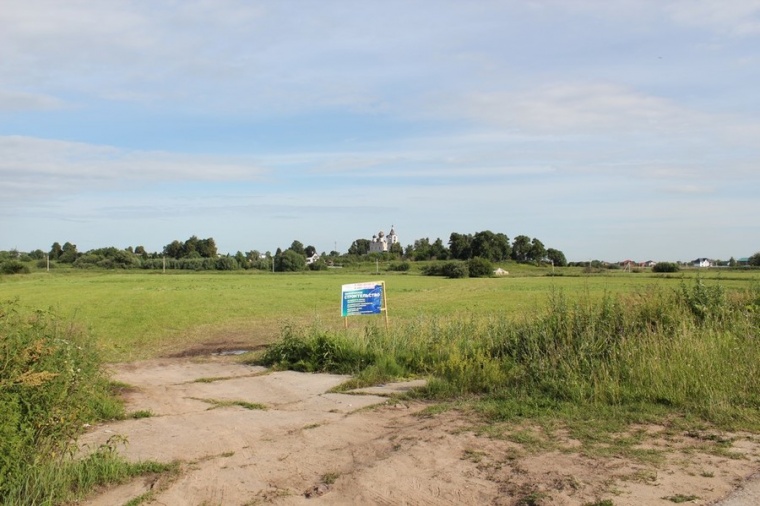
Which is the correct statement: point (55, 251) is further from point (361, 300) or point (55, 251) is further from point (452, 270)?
point (361, 300)

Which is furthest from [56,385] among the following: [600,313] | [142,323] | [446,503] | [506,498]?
[142,323]

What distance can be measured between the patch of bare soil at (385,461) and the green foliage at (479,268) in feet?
248

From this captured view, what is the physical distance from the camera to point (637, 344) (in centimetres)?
932

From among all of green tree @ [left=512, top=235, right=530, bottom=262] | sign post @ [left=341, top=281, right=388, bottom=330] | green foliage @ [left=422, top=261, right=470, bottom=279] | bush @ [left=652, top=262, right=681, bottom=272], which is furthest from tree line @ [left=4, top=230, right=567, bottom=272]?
sign post @ [left=341, top=281, right=388, bottom=330]

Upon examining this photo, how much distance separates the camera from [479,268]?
275 ft

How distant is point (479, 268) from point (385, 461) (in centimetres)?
7909

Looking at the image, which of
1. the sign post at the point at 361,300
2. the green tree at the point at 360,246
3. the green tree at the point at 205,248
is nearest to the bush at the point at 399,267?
the green tree at the point at 205,248

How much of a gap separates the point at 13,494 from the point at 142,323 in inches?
769

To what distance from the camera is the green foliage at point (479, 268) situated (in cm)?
8300

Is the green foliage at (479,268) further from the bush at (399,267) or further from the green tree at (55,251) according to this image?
the green tree at (55,251)

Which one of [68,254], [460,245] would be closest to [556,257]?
[460,245]

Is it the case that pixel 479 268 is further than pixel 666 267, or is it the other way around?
pixel 479 268

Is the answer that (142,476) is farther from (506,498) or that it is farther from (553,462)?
(553,462)

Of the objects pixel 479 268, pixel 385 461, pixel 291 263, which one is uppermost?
pixel 291 263
